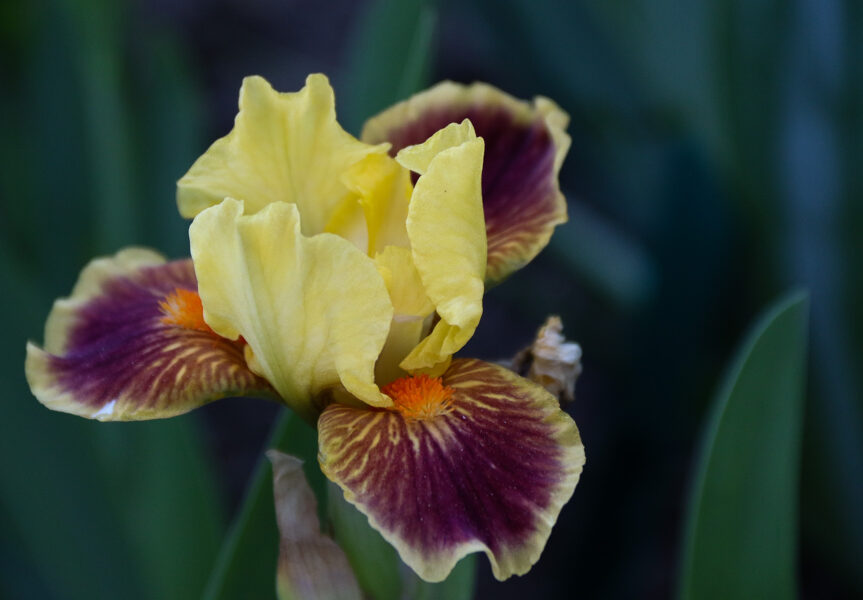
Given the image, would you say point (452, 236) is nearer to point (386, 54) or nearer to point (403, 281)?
point (403, 281)

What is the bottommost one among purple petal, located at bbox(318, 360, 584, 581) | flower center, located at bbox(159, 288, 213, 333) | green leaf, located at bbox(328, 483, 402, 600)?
green leaf, located at bbox(328, 483, 402, 600)

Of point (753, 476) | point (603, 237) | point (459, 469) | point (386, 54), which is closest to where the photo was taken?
point (459, 469)

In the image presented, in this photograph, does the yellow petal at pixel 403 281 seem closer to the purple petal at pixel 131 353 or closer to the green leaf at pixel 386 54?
the purple petal at pixel 131 353

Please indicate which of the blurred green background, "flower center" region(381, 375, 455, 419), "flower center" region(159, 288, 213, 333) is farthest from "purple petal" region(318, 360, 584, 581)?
the blurred green background

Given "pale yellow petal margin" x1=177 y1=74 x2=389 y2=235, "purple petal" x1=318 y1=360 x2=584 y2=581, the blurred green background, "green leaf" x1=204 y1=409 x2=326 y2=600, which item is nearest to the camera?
"purple petal" x1=318 y1=360 x2=584 y2=581

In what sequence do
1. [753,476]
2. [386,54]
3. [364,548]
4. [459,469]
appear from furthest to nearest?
[386,54], [753,476], [364,548], [459,469]

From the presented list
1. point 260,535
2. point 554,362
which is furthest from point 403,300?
point 260,535

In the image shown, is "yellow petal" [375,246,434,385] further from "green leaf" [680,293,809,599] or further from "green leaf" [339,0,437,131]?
"green leaf" [339,0,437,131]

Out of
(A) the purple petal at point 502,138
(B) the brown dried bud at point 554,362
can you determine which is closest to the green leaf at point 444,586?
(B) the brown dried bud at point 554,362
